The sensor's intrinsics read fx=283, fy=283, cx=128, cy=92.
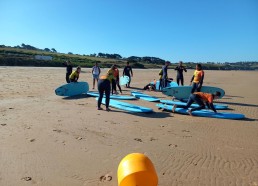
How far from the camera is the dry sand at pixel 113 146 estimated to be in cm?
420

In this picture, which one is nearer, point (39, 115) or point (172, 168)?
point (172, 168)

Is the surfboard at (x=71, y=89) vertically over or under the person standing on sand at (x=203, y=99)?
under

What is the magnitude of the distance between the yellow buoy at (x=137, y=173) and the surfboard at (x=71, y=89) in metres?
8.70

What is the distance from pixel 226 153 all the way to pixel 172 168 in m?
1.42

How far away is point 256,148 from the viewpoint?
228 inches

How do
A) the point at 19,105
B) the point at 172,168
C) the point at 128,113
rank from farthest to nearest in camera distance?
the point at 19,105, the point at 128,113, the point at 172,168

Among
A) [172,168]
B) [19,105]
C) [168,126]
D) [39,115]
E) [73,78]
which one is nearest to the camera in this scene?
[172,168]

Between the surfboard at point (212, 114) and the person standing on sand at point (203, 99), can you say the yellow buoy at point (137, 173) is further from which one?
the surfboard at point (212, 114)

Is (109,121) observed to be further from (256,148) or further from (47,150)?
(256,148)

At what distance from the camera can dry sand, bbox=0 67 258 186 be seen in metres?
4.20

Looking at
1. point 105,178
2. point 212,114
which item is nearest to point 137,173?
point 105,178

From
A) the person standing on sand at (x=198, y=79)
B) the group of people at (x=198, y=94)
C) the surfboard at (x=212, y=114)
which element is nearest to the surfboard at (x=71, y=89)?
the group of people at (x=198, y=94)

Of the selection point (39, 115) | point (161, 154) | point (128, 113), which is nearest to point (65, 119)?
point (39, 115)

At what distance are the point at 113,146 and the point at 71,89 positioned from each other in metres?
7.00
